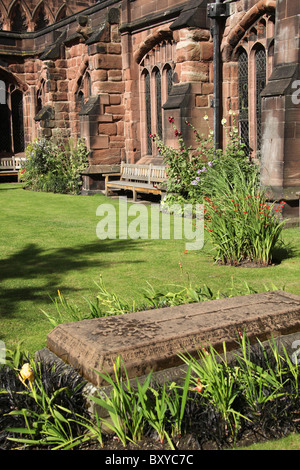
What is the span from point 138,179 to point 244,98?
413 centimetres

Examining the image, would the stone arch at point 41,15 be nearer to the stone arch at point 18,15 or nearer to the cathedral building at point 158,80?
the stone arch at point 18,15

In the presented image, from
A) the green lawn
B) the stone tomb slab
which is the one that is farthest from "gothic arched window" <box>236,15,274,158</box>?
the stone tomb slab

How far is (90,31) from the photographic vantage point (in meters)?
17.9

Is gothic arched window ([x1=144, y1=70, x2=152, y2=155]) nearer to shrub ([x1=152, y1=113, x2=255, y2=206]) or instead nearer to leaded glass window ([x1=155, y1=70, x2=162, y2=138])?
leaded glass window ([x1=155, y1=70, x2=162, y2=138])

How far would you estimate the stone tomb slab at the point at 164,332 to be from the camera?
3.57m

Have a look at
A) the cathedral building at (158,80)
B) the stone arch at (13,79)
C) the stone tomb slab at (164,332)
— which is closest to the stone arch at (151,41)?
the cathedral building at (158,80)

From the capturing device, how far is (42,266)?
8.12m

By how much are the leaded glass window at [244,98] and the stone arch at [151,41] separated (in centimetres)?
267

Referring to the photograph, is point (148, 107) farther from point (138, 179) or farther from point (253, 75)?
point (253, 75)

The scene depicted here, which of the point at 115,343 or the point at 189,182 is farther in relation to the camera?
the point at 189,182

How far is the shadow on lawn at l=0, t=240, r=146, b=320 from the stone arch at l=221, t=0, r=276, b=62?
5631mm

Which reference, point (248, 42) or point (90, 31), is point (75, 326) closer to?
point (248, 42)
